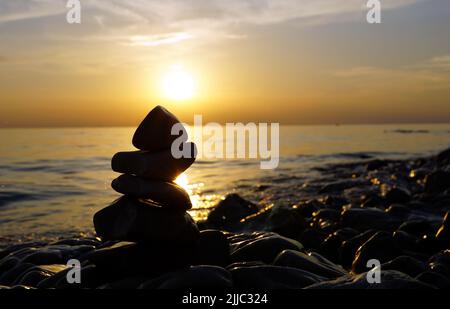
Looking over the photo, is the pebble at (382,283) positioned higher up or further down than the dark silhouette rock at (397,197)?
higher up

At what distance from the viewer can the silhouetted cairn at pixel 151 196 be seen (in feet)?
22.4

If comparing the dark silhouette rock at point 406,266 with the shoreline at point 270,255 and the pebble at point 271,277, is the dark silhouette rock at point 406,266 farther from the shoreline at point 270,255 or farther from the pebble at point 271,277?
the pebble at point 271,277

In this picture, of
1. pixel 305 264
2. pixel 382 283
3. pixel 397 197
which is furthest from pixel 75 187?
pixel 382 283

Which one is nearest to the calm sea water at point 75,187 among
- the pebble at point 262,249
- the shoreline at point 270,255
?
the shoreline at point 270,255

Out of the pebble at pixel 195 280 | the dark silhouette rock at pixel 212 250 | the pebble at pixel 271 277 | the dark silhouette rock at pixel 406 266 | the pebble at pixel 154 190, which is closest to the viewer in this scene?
the pebble at pixel 195 280

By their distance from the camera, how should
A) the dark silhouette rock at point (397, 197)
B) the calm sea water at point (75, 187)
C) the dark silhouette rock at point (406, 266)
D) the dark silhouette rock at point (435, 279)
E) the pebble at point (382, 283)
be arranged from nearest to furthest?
the pebble at point (382, 283), the dark silhouette rock at point (435, 279), the dark silhouette rock at point (406, 266), the calm sea water at point (75, 187), the dark silhouette rock at point (397, 197)

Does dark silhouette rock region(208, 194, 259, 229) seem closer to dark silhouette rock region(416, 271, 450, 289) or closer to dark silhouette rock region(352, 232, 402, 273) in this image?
dark silhouette rock region(352, 232, 402, 273)

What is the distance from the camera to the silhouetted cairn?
22.4 ft

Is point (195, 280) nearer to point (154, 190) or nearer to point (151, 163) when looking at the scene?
point (154, 190)

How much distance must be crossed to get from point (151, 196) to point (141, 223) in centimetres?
40

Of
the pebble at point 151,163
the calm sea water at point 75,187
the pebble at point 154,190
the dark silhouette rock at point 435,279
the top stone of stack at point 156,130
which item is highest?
the top stone of stack at point 156,130

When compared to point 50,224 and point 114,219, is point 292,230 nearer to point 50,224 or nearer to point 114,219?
point 114,219

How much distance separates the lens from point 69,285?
6.86 m
